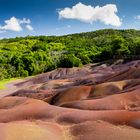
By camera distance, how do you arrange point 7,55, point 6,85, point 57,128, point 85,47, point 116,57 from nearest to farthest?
point 57,128 < point 6,85 < point 116,57 < point 7,55 < point 85,47

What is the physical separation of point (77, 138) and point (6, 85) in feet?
280

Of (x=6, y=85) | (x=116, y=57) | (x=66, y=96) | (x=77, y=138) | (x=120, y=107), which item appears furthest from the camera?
(x=116, y=57)

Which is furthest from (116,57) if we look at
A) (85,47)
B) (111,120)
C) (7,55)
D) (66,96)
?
(111,120)

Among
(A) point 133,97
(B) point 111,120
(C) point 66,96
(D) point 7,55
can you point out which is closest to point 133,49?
(D) point 7,55

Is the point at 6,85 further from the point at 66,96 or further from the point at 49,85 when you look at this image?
the point at 66,96

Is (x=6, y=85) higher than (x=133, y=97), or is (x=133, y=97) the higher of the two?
(x=133, y=97)

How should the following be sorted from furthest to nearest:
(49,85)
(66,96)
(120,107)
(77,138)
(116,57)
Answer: (116,57) < (49,85) < (66,96) < (120,107) < (77,138)

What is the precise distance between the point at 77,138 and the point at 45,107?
9.64 metres

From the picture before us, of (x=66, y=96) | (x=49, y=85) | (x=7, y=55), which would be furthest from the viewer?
(x=7, y=55)

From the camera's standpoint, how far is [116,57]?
128750 millimetres

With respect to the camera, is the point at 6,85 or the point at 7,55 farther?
the point at 7,55

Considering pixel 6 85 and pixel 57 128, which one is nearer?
pixel 57 128

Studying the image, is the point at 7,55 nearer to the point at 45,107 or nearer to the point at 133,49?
the point at 133,49

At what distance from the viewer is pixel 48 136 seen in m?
23.9
